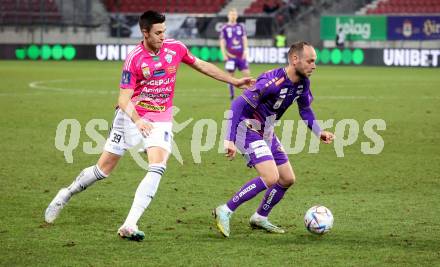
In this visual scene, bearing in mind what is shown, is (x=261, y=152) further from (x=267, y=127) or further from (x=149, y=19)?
(x=149, y=19)

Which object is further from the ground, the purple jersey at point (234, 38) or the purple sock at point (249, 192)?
the purple jersey at point (234, 38)

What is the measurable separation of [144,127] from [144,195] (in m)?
0.67

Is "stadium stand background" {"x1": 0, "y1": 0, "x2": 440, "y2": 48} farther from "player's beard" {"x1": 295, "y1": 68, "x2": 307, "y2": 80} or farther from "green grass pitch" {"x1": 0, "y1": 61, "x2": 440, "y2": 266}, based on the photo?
"player's beard" {"x1": 295, "y1": 68, "x2": 307, "y2": 80}

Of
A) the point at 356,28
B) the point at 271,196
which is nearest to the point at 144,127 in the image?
the point at 271,196

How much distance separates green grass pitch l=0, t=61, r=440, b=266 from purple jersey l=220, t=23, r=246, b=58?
18.7 ft

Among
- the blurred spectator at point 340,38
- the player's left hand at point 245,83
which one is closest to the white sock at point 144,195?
the player's left hand at point 245,83

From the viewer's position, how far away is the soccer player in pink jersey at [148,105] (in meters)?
8.16

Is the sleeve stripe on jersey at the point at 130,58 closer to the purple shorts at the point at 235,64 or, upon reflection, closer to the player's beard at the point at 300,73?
the player's beard at the point at 300,73

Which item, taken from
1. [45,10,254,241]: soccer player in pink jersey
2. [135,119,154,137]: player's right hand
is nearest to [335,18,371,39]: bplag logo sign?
[45,10,254,241]: soccer player in pink jersey

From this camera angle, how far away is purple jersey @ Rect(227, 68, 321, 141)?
27.5ft

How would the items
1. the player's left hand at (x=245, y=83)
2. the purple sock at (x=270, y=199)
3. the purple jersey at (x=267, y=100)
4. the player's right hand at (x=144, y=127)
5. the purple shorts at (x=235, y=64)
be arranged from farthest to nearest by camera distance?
the purple shorts at (x=235, y=64) < the purple sock at (x=270, y=199) < the player's left hand at (x=245, y=83) < the purple jersey at (x=267, y=100) < the player's right hand at (x=144, y=127)

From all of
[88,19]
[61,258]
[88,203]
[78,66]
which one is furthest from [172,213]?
[88,19]

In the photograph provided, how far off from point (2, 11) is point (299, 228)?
3888 cm

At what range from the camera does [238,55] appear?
85.4 feet
